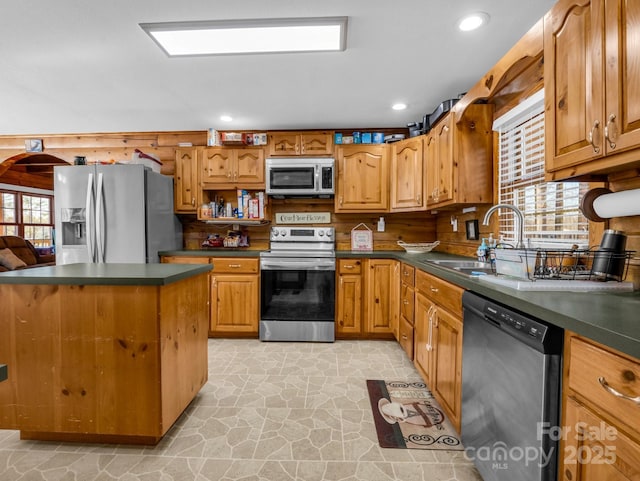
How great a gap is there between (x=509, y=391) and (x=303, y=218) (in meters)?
2.87

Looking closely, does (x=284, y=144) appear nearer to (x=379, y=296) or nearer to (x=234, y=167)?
(x=234, y=167)

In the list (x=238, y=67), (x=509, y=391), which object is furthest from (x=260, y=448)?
(x=238, y=67)

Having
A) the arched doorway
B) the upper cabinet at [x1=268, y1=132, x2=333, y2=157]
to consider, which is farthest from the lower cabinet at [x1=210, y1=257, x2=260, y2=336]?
the arched doorway

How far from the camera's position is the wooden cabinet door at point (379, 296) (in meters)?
3.18

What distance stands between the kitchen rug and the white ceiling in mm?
2384

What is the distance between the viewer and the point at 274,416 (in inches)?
75.2

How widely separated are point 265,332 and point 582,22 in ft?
10.3

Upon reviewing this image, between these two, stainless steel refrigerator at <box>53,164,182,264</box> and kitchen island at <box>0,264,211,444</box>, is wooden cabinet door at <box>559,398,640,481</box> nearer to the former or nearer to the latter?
kitchen island at <box>0,264,211,444</box>

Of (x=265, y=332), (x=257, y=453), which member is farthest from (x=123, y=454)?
(x=265, y=332)

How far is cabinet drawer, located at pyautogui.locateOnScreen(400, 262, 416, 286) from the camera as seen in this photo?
8.26 ft

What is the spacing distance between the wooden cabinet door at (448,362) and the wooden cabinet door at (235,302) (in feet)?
6.28

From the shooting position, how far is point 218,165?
11.5ft

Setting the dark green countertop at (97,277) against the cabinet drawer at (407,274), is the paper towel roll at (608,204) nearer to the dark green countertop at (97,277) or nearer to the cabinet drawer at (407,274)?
the cabinet drawer at (407,274)

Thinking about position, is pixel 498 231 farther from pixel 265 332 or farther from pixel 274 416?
pixel 265 332
